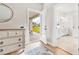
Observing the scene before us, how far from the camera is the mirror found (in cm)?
125

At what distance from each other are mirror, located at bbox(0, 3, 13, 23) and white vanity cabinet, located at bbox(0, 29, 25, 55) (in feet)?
0.42

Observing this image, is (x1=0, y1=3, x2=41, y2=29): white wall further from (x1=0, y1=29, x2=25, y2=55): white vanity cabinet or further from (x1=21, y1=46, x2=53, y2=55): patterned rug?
(x1=21, y1=46, x2=53, y2=55): patterned rug

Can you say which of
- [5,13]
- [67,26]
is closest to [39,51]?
[67,26]

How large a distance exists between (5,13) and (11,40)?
330 millimetres

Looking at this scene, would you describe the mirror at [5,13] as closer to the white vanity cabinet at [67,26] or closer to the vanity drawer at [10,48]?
the vanity drawer at [10,48]

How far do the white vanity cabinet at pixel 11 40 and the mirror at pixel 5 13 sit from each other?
0.42 feet

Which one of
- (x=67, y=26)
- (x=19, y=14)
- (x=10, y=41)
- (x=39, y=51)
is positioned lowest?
(x=39, y=51)

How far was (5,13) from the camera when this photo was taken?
126 centimetres

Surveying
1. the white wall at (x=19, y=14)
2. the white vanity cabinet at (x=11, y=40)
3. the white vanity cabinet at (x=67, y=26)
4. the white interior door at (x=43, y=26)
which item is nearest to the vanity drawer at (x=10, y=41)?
the white vanity cabinet at (x=11, y=40)

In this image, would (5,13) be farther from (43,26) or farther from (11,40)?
(43,26)

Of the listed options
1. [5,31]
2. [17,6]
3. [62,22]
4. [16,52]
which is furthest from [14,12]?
[62,22]

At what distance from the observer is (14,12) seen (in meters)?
1.28

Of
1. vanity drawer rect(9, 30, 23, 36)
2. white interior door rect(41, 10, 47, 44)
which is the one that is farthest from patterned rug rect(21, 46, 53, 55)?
Answer: vanity drawer rect(9, 30, 23, 36)

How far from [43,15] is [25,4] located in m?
0.26
